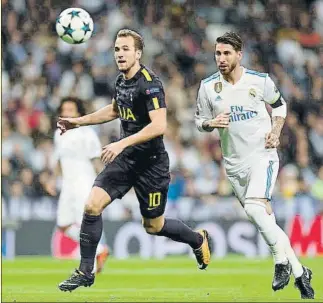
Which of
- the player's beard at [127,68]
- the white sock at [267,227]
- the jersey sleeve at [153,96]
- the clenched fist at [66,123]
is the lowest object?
the white sock at [267,227]

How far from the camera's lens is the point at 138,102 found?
1014 centimetres

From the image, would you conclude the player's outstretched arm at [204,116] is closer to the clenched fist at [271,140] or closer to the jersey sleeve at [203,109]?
the jersey sleeve at [203,109]

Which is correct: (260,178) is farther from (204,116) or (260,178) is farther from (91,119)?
(91,119)

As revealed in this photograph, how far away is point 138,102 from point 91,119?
0.79 m

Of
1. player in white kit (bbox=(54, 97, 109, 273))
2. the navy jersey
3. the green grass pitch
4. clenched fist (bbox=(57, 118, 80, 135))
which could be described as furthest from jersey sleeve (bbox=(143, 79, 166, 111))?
player in white kit (bbox=(54, 97, 109, 273))

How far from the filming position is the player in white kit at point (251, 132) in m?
10.3

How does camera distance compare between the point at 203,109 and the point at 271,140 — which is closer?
the point at 271,140

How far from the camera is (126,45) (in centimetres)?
1009

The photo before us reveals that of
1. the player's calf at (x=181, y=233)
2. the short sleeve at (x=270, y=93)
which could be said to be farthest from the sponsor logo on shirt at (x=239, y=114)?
the player's calf at (x=181, y=233)

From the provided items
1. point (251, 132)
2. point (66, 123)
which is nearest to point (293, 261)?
point (251, 132)

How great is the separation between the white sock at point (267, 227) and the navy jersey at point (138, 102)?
108cm

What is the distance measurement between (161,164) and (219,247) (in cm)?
841

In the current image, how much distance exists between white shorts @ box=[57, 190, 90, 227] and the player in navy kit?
367cm

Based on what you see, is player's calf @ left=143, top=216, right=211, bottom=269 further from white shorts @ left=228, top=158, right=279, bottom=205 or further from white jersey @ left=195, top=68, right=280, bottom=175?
white jersey @ left=195, top=68, right=280, bottom=175
